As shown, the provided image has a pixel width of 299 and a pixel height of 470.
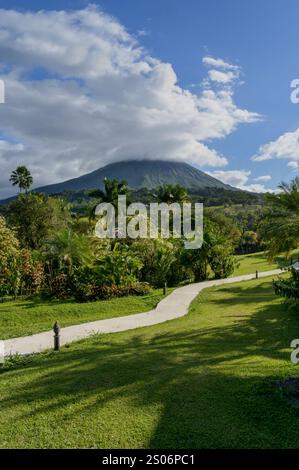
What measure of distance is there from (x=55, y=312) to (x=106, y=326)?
274 centimetres

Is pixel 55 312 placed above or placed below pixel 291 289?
below

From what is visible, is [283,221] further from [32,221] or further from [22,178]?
[22,178]

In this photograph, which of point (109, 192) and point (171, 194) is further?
point (171, 194)

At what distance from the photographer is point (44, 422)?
193 inches

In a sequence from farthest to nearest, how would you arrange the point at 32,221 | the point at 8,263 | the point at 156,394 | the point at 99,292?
the point at 32,221 < the point at 99,292 < the point at 8,263 < the point at 156,394

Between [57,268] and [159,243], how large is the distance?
6.87m

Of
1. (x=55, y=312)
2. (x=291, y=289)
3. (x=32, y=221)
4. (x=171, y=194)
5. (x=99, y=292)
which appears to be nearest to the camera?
(x=291, y=289)

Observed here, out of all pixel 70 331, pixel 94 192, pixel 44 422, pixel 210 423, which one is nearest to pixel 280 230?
pixel 70 331

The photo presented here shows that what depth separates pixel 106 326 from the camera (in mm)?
11078


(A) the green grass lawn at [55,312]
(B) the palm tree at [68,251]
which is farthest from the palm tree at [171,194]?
(A) the green grass lawn at [55,312]

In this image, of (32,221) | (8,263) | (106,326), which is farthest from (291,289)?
(32,221)

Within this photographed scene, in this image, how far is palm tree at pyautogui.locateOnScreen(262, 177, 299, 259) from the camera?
12.0 m

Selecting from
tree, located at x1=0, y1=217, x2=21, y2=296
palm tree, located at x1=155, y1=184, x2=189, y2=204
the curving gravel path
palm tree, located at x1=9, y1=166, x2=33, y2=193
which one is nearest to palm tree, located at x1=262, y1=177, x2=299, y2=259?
the curving gravel path
